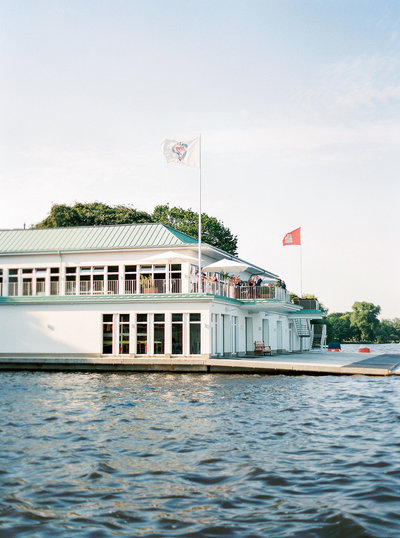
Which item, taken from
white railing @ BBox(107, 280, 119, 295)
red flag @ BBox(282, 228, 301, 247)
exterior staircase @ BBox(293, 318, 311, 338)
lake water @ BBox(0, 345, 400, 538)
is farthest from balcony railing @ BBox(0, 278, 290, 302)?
exterior staircase @ BBox(293, 318, 311, 338)

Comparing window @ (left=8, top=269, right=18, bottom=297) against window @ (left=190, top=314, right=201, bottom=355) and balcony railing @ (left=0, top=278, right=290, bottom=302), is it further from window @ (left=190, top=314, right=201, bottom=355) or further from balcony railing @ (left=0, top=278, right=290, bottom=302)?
window @ (left=190, top=314, right=201, bottom=355)

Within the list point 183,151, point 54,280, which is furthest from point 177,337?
point 54,280

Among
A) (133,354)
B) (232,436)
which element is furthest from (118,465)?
(133,354)

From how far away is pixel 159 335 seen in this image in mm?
34750

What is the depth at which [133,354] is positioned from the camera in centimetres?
3466

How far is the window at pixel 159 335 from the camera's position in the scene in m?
34.7

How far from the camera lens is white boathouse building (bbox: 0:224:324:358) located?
34.5m

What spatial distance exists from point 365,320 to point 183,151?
122248mm

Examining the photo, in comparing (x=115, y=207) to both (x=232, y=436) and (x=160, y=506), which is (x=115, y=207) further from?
(x=160, y=506)

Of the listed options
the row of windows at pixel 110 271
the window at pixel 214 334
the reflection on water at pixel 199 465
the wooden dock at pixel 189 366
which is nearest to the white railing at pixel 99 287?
the row of windows at pixel 110 271

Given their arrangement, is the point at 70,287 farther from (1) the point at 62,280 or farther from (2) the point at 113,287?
(2) the point at 113,287

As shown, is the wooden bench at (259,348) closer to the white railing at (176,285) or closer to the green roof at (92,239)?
the green roof at (92,239)

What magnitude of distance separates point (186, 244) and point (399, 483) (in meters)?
29.0

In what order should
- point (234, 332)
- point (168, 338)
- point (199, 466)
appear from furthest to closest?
point (234, 332), point (168, 338), point (199, 466)
